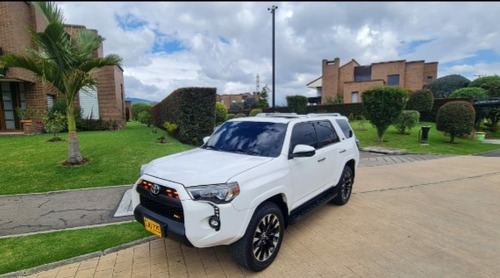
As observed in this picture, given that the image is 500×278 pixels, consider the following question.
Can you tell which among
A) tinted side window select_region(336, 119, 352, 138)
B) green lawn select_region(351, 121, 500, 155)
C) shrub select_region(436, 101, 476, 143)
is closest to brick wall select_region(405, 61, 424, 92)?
green lawn select_region(351, 121, 500, 155)

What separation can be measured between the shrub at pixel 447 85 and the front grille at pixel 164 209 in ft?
135

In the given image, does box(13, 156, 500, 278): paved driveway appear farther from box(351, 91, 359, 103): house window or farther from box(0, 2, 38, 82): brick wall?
box(351, 91, 359, 103): house window

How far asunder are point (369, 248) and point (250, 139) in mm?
2231

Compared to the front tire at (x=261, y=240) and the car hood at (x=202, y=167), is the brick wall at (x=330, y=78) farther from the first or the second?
the front tire at (x=261, y=240)

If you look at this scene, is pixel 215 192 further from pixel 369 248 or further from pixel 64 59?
pixel 64 59

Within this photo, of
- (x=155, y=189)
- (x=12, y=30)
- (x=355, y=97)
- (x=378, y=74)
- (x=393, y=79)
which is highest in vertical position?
(x=378, y=74)

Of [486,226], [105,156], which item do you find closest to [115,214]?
[105,156]

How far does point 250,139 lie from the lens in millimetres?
3992

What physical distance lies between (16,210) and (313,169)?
17.7 feet

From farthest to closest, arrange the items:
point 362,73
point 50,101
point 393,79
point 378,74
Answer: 1. point 362,73
2. point 378,74
3. point 393,79
4. point 50,101

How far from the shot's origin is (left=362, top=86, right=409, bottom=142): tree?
1259 cm

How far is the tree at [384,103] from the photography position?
12.6 meters

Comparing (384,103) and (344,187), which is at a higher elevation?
(384,103)

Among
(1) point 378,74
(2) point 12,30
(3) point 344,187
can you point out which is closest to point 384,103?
(3) point 344,187
